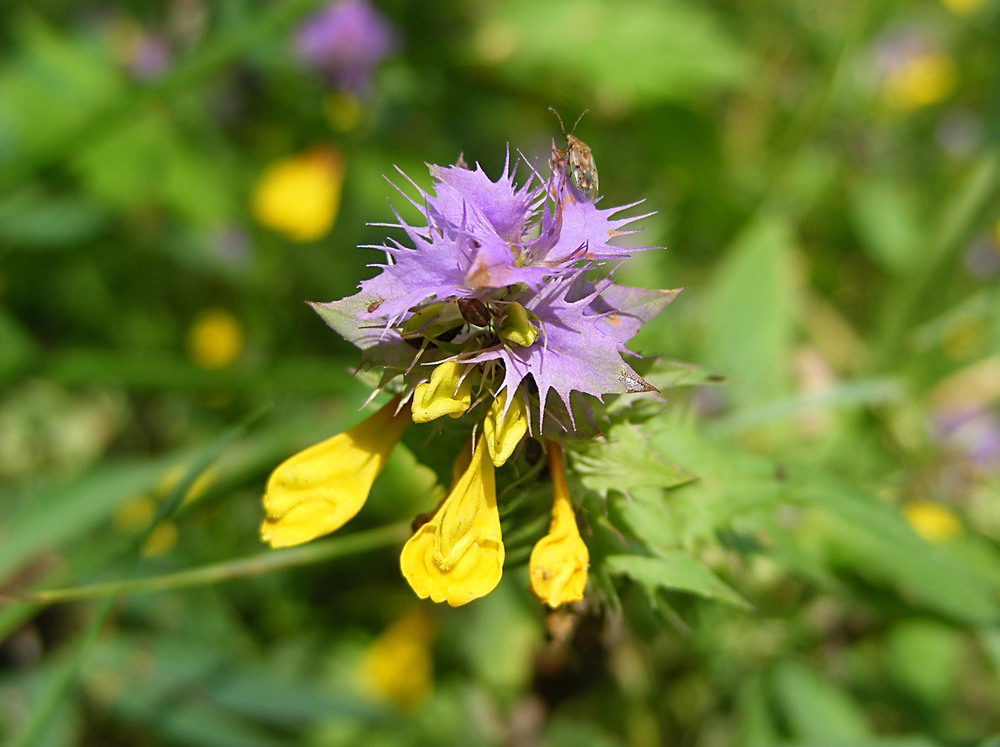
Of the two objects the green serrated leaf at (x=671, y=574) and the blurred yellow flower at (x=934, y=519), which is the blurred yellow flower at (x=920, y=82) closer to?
the blurred yellow flower at (x=934, y=519)

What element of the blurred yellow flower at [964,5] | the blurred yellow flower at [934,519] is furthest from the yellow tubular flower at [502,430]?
the blurred yellow flower at [964,5]

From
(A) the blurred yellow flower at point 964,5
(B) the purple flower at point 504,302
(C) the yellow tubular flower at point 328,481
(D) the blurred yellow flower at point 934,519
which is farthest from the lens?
(A) the blurred yellow flower at point 964,5

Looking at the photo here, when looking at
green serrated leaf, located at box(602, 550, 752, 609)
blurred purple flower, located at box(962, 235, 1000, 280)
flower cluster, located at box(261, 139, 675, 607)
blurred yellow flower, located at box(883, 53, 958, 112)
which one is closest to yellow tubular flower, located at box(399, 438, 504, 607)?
flower cluster, located at box(261, 139, 675, 607)

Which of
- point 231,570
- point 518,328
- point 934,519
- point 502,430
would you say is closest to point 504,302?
point 518,328

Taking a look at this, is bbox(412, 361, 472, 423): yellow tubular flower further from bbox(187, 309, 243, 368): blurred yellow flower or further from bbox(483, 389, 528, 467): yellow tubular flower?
bbox(187, 309, 243, 368): blurred yellow flower

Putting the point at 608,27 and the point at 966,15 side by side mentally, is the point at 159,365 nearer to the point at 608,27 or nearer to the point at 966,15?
the point at 608,27

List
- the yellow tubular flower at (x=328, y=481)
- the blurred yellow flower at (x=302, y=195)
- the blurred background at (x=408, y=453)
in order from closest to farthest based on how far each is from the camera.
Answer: the yellow tubular flower at (x=328, y=481) → the blurred background at (x=408, y=453) → the blurred yellow flower at (x=302, y=195)

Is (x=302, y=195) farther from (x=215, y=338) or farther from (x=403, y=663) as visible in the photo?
(x=403, y=663)
